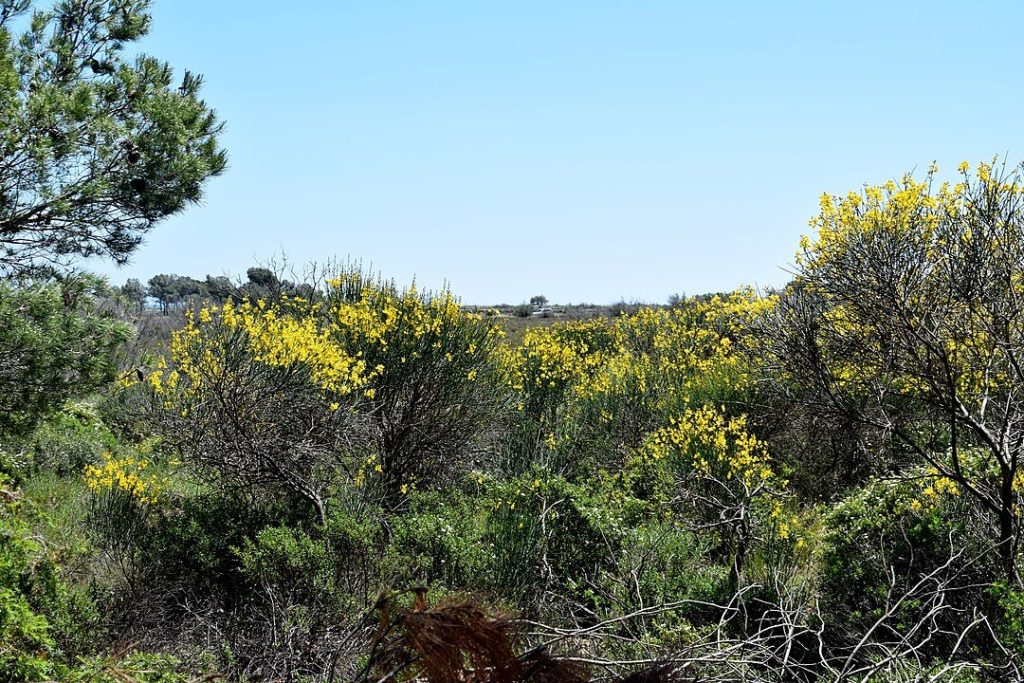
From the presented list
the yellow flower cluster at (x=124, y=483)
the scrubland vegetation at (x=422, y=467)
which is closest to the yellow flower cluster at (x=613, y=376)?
the scrubland vegetation at (x=422, y=467)

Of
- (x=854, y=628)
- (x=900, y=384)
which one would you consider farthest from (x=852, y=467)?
(x=854, y=628)

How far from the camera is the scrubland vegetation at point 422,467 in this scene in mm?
4844

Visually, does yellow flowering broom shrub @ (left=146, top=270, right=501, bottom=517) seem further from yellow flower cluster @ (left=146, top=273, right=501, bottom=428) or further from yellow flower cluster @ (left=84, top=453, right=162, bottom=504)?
yellow flower cluster @ (left=84, top=453, right=162, bottom=504)

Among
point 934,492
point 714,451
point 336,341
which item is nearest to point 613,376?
point 714,451

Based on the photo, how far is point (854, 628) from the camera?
5.51m

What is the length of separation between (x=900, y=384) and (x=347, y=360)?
213 inches

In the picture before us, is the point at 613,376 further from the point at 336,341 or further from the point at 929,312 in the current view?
the point at 929,312

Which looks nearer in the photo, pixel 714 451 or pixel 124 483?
pixel 124 483

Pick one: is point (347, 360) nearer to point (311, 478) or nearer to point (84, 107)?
point (311, 478)

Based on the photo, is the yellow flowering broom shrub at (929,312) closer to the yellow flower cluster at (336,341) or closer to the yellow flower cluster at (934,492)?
the yellow flower cluster at (934,492)

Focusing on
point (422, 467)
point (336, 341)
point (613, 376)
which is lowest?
point (422, 467)

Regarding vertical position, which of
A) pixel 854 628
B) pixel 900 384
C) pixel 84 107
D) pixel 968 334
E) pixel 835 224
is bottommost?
pixel 854 628

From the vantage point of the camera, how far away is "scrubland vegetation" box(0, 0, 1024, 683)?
4.84 meters

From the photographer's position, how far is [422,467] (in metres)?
8.68
